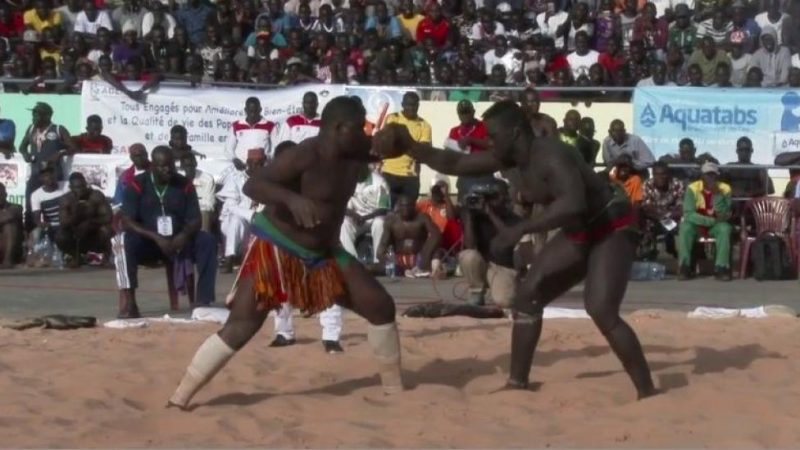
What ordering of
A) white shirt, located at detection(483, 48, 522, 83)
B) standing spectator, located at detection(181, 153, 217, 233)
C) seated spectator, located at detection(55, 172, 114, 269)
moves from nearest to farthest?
seated spectator, located at detection(55, 172, 114, 269), standing spectator, located at detection(181, 153, 217, 233), white shirt, located at detection(483, 48, 522, 83)

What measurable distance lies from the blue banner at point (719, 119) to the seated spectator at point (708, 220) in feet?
3.75

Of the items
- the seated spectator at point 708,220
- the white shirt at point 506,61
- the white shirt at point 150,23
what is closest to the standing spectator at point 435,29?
the white shirt at point 506,61

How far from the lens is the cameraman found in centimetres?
1305

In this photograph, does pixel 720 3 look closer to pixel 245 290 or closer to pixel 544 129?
pixel 544 129

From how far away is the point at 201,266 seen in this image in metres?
13.4

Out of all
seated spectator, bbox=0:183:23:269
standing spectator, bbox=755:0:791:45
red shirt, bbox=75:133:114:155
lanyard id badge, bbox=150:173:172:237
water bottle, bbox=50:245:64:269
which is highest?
standing spectator, bbox=755:0:791:45

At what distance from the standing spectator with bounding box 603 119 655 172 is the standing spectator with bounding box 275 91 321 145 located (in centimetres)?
316

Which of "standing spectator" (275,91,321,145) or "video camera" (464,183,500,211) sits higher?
"standing spectator" (275,91,321,145)

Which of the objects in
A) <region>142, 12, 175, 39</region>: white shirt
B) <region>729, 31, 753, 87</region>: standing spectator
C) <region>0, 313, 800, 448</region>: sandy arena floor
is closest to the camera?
<region>0, 313, 800, 448</region>: sandy arena floor

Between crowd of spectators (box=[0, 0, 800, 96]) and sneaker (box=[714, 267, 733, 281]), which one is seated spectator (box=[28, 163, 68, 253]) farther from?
sneaker (box=[714, 267, 733, 281])

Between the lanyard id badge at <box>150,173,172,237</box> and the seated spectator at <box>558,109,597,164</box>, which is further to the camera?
the seated spectator at <box>558,109,597,164</box>

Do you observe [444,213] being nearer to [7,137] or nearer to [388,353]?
[7,137]

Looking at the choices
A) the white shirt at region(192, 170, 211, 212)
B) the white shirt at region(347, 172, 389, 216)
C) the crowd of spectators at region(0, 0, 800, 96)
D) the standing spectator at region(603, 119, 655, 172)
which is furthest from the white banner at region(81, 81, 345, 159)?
the standing spectator at region(603, 119, 655, 172)

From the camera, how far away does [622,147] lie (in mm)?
17969
